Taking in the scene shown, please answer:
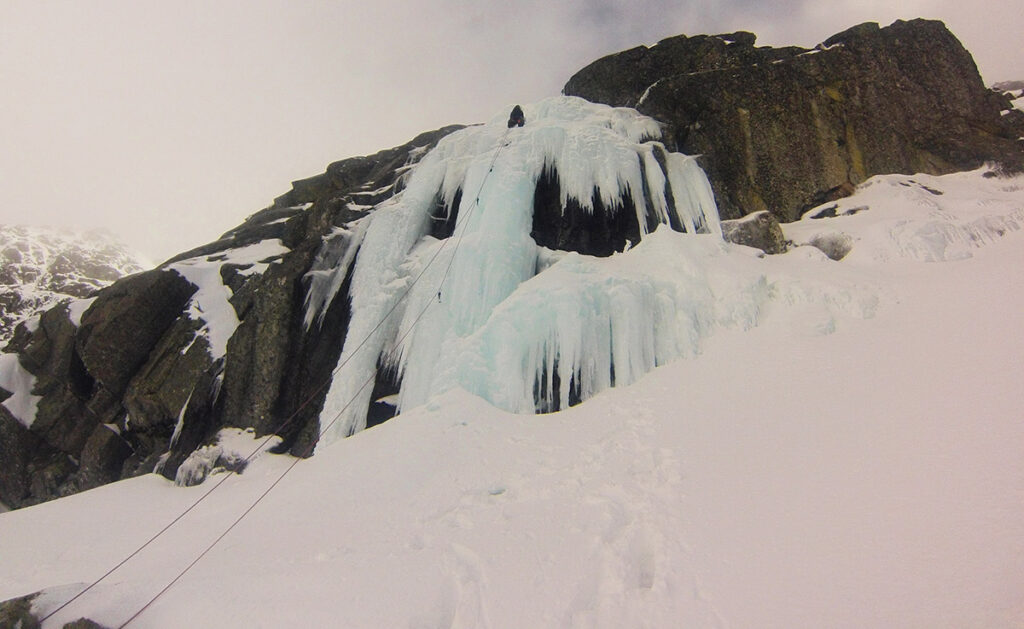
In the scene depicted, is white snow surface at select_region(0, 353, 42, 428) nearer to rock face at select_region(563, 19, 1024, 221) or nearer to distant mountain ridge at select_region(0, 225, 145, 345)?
rock face at select_region(563, 19, 1024, 221)

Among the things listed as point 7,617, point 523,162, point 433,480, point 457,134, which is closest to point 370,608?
point 433,480

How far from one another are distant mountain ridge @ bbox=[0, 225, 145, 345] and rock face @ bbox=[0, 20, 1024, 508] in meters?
37.7

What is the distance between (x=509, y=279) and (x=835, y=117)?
1421cm

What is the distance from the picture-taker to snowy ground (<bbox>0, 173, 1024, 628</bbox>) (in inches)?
96.0

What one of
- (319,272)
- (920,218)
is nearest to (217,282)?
(319,272)

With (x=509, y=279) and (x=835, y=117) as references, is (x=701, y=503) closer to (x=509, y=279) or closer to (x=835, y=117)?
(x=509, y=279)

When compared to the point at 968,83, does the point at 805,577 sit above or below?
below

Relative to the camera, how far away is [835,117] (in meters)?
15.0

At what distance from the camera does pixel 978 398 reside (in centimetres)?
341

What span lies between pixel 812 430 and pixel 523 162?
9828 millimetres

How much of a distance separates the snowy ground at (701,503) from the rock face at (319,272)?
5845 mm

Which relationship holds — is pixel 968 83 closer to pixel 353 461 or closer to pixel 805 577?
pixel 805 577

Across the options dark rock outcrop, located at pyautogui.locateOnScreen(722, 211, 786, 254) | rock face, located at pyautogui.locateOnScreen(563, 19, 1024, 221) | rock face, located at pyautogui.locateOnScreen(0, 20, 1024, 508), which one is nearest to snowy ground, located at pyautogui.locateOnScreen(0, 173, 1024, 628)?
dark rock outcrop, located at pyautogui.locateOnScreen(722, 211, 786, 254)

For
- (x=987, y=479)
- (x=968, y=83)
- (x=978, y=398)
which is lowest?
(x=987, y=479)
